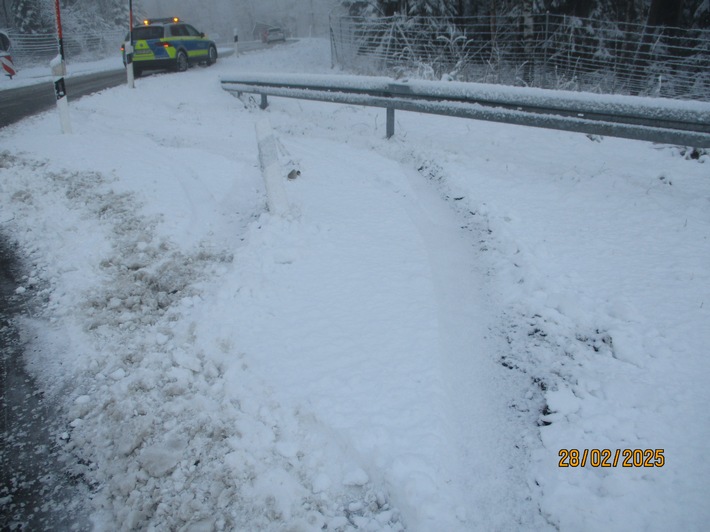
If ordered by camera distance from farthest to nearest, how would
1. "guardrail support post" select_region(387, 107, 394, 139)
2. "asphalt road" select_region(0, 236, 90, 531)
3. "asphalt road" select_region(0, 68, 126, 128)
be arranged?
"asphalt road" select_region(0, 68, 126, 128) < "guardrail support post" select_region(387, 107, 394, 139) < "asphalt road" select_region(0, 236, 90, 531)

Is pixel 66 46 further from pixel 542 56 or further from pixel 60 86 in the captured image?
pixel 542 56

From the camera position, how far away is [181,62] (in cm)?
1789

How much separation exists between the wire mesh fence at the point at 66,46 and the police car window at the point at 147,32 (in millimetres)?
13214

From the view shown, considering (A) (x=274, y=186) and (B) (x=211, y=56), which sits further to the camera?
(B) (x=211, y=56)

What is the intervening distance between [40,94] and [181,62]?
20.1 ft

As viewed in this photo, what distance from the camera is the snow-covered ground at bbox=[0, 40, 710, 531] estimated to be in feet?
7.42

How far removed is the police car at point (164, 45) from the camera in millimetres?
16172

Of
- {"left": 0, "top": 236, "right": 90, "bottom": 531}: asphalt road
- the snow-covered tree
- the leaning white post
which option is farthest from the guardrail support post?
the snow-covered tree

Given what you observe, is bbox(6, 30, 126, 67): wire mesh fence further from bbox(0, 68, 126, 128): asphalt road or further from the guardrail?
the guardrail

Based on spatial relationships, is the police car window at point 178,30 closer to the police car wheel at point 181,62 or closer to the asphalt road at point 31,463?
the police car wheel at point 181,62

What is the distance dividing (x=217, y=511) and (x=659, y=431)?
2.41 meters

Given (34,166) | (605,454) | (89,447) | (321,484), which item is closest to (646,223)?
(605,454)
